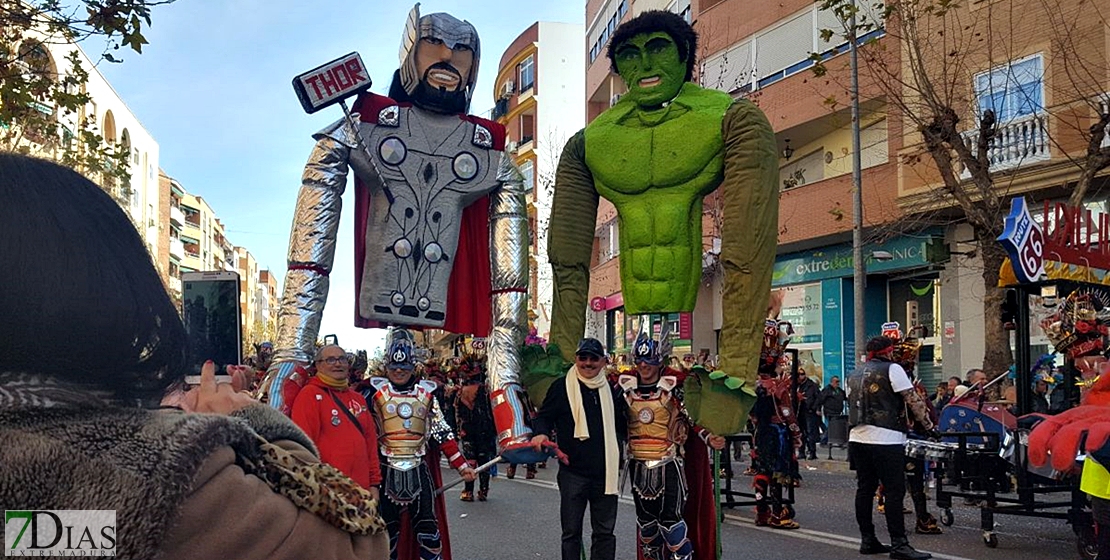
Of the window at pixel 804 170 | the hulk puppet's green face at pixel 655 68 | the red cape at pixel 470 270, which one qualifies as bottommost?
the red cape at pixel 470 270

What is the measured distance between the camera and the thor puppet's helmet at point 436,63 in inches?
230

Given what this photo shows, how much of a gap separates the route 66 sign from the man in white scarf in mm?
4185

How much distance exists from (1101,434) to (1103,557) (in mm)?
1066

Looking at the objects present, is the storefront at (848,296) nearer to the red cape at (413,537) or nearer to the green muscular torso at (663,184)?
the green muscular torso at (663,184)

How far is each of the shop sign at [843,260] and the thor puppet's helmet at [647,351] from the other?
1085 cm

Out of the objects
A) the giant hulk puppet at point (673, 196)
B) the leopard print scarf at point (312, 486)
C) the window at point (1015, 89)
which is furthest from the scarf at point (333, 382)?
the window at point (1015, 89)

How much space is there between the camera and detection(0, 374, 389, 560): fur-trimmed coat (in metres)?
1.36

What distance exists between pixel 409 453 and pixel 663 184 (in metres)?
2.38

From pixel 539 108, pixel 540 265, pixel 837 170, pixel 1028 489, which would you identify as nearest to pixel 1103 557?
pixel 1028 489

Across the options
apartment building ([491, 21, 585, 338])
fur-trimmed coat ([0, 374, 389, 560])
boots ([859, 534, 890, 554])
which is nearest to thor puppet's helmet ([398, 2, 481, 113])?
fur-trimmed coat ([0, 374, 389, 560])

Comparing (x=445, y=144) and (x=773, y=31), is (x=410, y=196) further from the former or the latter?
(x=773, y=31)

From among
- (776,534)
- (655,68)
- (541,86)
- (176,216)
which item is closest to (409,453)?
(655,68)

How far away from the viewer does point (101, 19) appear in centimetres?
700

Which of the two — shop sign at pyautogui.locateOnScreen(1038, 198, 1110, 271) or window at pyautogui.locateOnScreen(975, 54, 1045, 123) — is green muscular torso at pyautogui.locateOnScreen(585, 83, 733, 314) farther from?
window at pyautogui.locateOnScreen(975, 54, 1045, 123)
